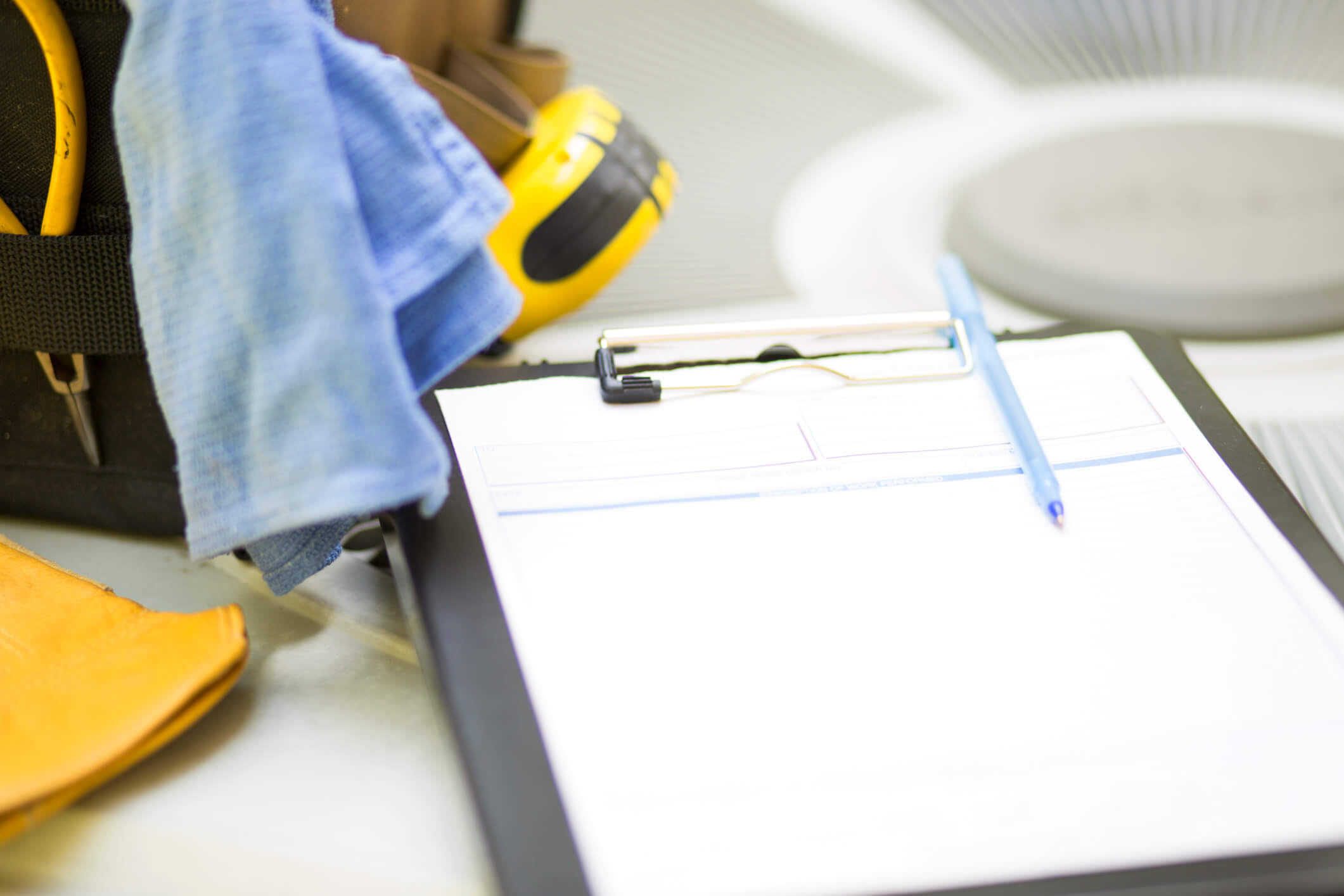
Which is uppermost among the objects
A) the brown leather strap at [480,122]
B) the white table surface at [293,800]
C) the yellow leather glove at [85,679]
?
the brown leather strap at [480,122]

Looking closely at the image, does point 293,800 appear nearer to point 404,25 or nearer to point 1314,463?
point 404,25

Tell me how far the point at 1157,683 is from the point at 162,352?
302 mm

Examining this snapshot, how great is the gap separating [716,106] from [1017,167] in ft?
0.71

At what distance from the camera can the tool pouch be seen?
32cm

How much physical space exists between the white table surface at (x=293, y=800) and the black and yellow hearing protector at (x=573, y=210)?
17 centimetres

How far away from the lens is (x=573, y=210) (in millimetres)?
434

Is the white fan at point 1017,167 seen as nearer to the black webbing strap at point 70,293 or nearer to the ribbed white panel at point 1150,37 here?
the ribbed white panel at point 1150,37

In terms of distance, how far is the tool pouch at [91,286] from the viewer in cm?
32

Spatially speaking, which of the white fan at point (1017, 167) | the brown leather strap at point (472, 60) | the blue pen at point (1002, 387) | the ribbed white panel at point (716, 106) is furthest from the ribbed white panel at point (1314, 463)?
the brown leather strap at point (472, 60)

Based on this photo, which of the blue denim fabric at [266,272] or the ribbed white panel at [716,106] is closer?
the blue denim fabric at [266,272]

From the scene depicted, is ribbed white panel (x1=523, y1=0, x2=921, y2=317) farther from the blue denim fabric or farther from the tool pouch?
the blue denim fabric

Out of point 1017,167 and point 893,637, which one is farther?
point 1017,167

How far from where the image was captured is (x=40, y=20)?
0.30 m

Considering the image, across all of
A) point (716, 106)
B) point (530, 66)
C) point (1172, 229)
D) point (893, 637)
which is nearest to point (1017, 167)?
point (1172, 229)
